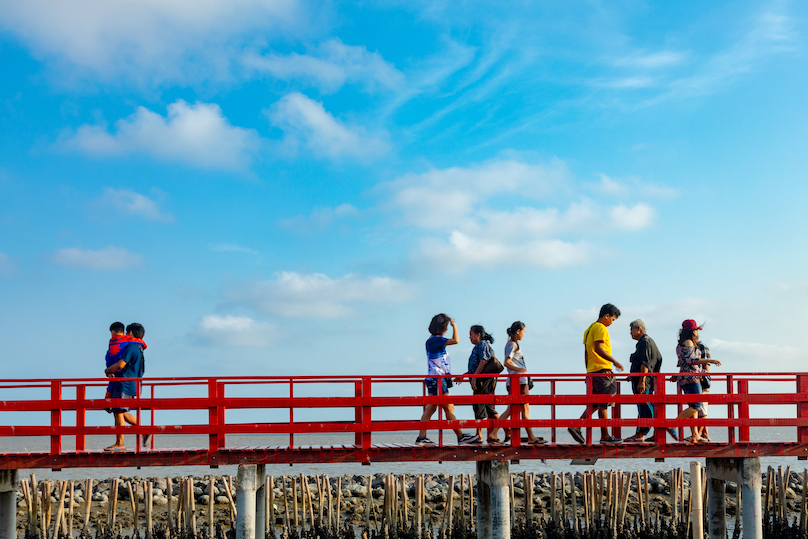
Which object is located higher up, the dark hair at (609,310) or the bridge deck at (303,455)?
the dark hair at (609,310)

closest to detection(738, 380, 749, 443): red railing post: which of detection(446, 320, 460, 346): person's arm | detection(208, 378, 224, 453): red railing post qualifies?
detection(446, 320, 460, 346): person's arm

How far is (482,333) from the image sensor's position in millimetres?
12289

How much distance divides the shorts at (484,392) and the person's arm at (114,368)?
234 inches

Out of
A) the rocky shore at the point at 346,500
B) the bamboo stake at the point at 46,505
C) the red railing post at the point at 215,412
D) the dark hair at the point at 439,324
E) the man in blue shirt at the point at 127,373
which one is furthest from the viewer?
the rocky shore at the point at 346,500

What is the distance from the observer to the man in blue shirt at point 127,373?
40.4 ft

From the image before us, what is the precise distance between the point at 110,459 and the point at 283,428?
2873 mm

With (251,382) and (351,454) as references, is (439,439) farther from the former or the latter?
(251,382)

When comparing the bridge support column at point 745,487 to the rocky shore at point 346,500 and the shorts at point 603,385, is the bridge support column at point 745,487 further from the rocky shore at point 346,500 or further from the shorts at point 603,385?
the rocky shore at point 346,500

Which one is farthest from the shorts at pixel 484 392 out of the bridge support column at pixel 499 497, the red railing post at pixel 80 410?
the red railing post at pixel 80 410

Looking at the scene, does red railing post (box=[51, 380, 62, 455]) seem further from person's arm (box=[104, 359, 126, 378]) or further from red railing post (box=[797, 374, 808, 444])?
red railing post (box=[797, 374, 808, 444])

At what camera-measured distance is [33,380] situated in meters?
12.2

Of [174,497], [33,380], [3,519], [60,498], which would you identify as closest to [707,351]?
[33,380]

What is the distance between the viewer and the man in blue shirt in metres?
12.3

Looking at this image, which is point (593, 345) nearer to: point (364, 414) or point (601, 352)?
point (601, 352)
